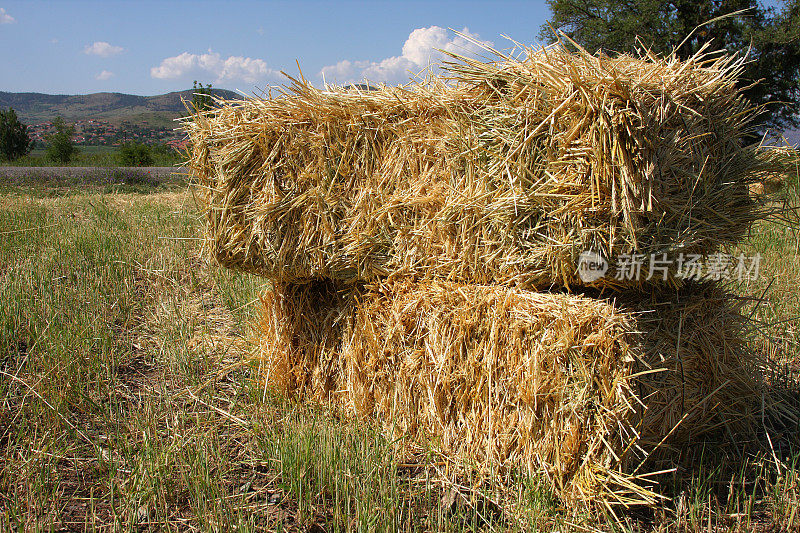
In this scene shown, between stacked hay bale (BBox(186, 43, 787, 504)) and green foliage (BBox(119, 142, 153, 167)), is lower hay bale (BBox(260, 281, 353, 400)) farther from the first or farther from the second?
green foliage (BBox(119, 142, 153, 167))

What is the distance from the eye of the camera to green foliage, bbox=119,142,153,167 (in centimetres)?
2209

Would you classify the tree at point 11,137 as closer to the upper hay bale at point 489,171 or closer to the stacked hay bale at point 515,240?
the upper hay bale at point 489,171

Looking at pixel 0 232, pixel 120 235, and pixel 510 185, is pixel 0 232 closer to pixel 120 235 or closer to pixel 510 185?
pixel 120 235

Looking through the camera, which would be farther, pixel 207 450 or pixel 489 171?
pixel 207 450

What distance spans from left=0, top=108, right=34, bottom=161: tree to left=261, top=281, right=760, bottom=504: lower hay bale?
101ft

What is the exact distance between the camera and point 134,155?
73.0 feet

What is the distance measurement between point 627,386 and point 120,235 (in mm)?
6295

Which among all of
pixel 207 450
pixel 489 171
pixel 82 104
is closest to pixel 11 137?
pixel 207 450

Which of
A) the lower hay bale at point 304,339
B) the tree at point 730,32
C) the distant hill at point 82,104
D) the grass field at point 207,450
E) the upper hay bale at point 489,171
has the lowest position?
the grass field at point 207,450

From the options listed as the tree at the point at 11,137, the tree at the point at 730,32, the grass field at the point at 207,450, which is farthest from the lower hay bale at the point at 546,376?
the tree at the point at 11,137

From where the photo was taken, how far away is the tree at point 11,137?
26344 millimetres

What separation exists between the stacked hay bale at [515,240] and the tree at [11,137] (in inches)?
1188

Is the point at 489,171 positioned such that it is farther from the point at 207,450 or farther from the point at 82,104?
the point at 82,104

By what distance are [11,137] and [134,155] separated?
10226 millimetres
